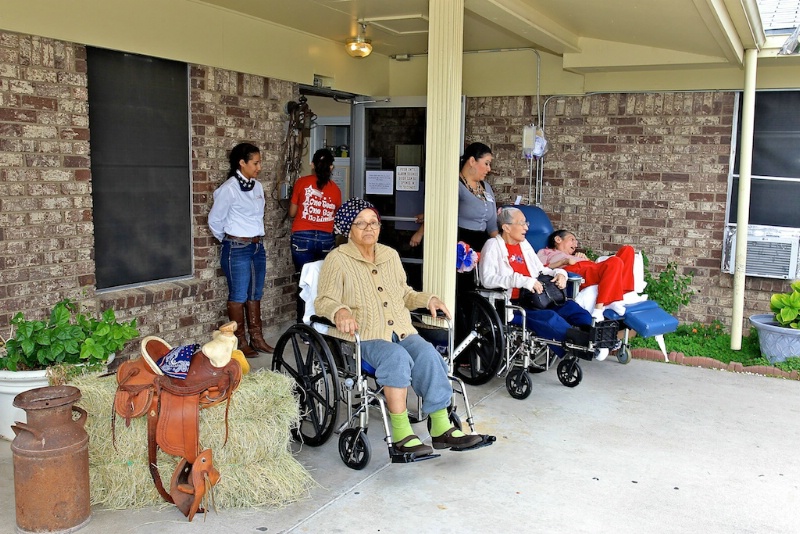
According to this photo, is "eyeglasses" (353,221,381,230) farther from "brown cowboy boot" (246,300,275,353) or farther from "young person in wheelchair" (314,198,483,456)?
"brown cowboy boot" (246,300,275,353)

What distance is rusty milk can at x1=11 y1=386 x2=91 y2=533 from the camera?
284 cm

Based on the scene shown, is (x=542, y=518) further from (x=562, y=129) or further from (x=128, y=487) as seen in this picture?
(x=562, y=129)

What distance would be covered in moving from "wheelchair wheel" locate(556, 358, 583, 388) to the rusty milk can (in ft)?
10.4

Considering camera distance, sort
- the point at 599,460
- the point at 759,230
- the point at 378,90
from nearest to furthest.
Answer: the point at 599,460 → the point at 759,230 → the point at 378,90

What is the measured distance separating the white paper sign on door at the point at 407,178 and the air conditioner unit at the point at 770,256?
9.07ft

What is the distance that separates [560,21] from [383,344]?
3068mm

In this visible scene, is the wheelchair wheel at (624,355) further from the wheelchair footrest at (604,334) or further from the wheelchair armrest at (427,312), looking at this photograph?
the wheelchair armrest at (427,312)

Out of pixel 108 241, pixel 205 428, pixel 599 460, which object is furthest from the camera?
pixel 108 241

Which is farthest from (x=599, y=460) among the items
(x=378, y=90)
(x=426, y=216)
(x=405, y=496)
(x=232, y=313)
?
(x=378, y=90)

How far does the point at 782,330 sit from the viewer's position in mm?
5477

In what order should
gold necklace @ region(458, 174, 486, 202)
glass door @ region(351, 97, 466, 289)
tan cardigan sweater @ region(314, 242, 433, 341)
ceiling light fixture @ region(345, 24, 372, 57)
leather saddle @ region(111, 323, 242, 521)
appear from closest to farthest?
leather saddle @ region(111, 323, 242, 521)
tan cardigan sweater @ region(314, 242, 433, 341)
gold necklace @ region(458, 174, 486, 202)
ceiling light fixture @ region(345, 24, 372, 57)
glass door @ region(351, 97, 466, 289)

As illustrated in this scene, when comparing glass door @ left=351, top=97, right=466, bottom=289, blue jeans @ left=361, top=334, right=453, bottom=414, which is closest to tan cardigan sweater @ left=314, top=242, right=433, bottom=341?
blue jeans @ left=361, top=334, right=453, bottom=414

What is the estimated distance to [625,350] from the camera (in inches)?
213

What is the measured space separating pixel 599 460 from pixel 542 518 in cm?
76
